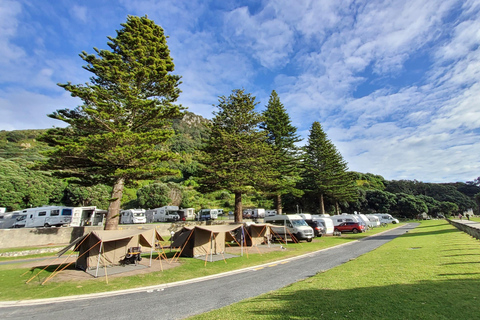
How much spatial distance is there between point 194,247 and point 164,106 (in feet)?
33.3

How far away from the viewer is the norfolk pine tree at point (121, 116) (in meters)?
14.6

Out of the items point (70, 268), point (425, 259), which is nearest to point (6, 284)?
point (70, 268)

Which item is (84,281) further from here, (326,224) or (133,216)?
(133,216)

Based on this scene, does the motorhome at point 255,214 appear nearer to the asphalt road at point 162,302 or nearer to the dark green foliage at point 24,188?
the asphalt road at point 162,302

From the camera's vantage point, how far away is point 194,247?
47.4ft

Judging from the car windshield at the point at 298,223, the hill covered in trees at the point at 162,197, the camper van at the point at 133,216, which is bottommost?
the car windshield at the point at 298,223

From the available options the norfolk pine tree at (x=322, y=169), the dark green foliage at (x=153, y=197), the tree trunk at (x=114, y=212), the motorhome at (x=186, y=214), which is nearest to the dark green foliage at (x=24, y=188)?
the dark green foliage at (x=153, y=197)

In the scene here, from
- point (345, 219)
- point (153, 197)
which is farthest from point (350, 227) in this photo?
point (153, 197)

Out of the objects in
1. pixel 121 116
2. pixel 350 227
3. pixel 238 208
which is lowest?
pixel 350 227

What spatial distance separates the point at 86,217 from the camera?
26.9 meters

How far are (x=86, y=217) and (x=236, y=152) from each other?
19124 millimetres

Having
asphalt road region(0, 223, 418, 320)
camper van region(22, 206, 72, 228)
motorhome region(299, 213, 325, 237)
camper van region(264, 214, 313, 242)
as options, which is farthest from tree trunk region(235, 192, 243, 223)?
camper van region(22, 206, 72, 228)

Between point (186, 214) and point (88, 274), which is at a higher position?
point (186, 214)

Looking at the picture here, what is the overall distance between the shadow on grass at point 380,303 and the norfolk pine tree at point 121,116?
12564 mm
